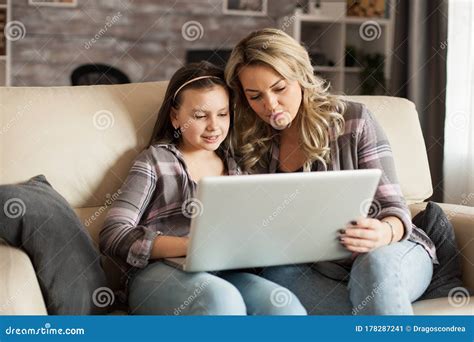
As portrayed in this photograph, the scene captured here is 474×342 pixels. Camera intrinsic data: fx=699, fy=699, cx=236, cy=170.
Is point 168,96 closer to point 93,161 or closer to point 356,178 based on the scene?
point 93,161

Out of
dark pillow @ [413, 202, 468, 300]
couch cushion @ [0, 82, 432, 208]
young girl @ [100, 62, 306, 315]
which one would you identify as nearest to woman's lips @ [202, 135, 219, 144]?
young girl @ [100, 62, 306, 315]

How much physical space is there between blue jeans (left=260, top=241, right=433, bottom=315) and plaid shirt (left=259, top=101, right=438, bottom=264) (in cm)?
10

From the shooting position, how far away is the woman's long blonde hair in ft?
5.76

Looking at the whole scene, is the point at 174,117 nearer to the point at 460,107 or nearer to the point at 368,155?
A: the point at 368,155

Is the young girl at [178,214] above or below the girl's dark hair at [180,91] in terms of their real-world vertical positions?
below

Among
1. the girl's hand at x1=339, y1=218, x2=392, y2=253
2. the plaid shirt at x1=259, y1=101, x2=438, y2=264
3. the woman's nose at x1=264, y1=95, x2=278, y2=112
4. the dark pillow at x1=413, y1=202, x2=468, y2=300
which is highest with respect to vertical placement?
the woman's nose at x1=264, y1=95, x2=278, y2=112

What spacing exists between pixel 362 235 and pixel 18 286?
28.4 inches

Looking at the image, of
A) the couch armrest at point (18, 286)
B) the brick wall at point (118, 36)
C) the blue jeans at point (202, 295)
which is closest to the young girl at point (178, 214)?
the blue jeans at point (202, 295)

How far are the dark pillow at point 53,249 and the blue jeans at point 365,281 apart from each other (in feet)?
1.47

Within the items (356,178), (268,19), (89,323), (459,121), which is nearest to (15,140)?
(89,323)

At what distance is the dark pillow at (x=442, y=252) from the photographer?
5.76 feet

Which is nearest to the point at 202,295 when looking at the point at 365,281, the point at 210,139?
the point at 365,281

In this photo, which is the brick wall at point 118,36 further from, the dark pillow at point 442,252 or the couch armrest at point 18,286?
the couch armrest at point 18,286

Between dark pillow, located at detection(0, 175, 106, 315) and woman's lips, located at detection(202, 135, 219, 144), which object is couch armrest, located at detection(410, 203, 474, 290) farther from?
dark pillow, located at detection(0, 175, 106, 315)
